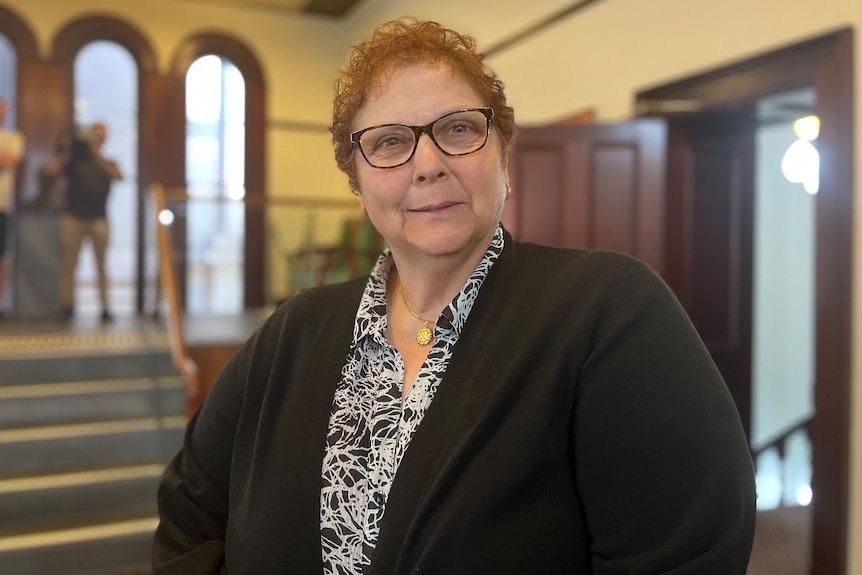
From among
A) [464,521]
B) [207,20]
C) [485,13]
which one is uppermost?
[207,20]

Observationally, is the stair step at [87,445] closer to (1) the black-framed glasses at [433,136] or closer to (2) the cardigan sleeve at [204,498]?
(2) the cardigan sleeve at [204,498]

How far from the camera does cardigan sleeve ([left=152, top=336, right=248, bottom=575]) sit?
1148 millimetres

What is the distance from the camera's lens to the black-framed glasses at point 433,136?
3.37 feet

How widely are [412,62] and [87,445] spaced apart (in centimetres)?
352

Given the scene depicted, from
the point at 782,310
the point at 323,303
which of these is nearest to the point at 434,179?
the point at 323,303

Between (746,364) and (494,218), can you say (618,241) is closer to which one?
(746,364)

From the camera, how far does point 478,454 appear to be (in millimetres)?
871

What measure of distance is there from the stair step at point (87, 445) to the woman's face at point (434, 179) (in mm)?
3399

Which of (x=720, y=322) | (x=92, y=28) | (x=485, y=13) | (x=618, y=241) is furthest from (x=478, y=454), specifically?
(x=92, y=28)

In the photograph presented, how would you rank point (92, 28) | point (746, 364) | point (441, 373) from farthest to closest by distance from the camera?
point (92, 28)
point (746, 364)
point (441, 373)

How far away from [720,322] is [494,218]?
344 cm

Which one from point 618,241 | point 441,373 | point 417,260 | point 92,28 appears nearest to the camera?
point 441,373

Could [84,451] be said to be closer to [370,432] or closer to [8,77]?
[370,432]

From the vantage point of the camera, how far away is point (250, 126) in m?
7.83
